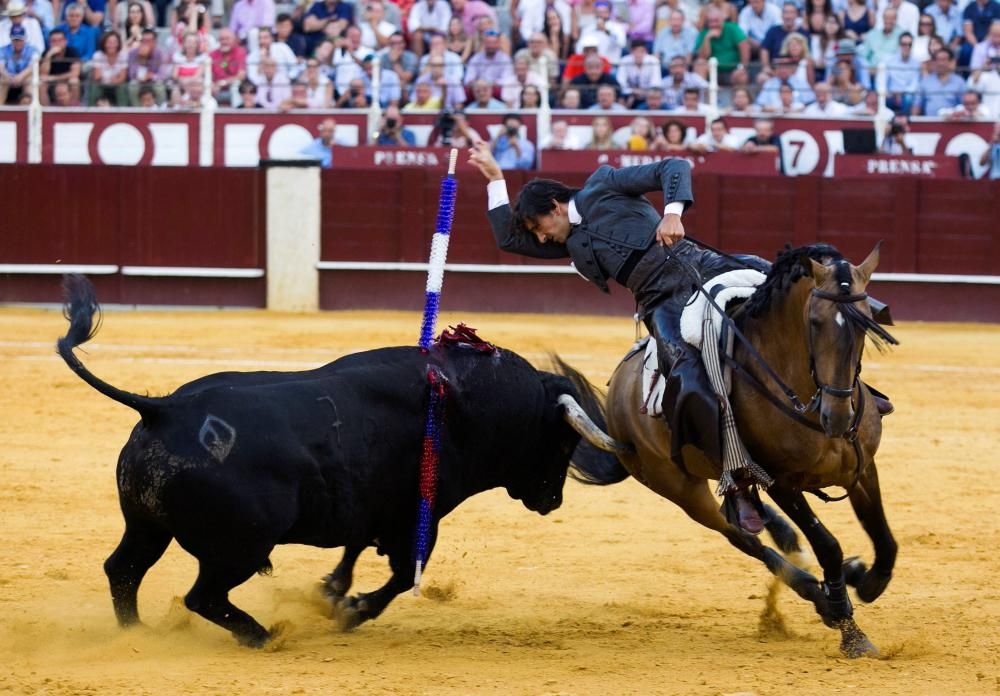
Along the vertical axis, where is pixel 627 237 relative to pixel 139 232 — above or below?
above

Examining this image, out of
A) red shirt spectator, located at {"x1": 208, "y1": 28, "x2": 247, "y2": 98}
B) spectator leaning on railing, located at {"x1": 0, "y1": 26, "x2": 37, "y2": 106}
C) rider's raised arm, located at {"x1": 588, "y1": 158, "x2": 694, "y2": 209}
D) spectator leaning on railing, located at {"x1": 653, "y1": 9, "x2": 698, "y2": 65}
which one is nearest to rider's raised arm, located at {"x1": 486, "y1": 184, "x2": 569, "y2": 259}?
rider's raised arm, located at {"x1": 588, "y1": 158, "x2": 694, "y2": 209}

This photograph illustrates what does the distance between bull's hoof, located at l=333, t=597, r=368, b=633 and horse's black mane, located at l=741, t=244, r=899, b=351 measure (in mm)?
1578

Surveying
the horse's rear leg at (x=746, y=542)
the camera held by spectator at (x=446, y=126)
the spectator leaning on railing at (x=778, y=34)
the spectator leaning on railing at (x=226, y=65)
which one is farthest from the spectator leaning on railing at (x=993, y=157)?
the horse's rear leg at (x=746, y=542)

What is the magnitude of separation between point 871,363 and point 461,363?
7407 millimetres

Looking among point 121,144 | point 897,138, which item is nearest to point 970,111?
point 897,138

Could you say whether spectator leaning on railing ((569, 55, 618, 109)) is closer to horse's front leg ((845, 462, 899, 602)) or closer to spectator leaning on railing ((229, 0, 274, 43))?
spectator leaning on railing ((229, 0, 274, 43))

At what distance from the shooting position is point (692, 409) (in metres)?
4.70

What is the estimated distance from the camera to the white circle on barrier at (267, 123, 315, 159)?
15305 mm

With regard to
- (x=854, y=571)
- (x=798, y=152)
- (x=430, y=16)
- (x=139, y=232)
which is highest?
(x=430, y=16)

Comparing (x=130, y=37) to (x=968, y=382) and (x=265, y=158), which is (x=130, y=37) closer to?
(x=265, y=158)

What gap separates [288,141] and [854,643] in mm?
11610

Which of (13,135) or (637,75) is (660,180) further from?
(13,135)

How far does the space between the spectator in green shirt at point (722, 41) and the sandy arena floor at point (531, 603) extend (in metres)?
6.45

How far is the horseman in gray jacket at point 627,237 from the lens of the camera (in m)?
4.90
